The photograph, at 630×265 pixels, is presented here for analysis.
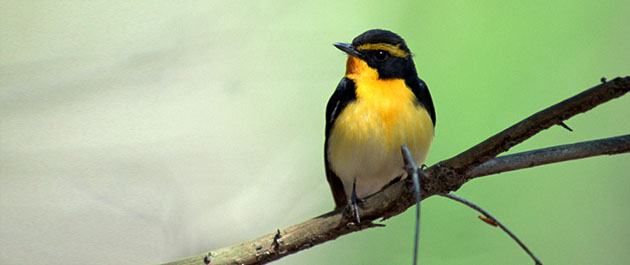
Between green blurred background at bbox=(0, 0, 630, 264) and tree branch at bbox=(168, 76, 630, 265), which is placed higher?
green blurred background at bbox=(0, 0, 630, 264)

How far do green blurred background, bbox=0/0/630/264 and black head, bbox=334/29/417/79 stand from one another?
0.55 metres

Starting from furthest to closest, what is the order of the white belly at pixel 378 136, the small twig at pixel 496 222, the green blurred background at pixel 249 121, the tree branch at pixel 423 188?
1. the green blurred background at pixel 249 121
2. the white belly at pixel 378 136
3. the small twig at pixel 496 222
4. the tree branch at pixel 423 188

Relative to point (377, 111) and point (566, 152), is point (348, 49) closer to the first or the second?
point (377, 111)

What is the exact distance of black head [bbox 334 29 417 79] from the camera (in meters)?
1.80

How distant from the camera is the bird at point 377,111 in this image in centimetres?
173

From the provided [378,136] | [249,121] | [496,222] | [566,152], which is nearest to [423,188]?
[496,222]

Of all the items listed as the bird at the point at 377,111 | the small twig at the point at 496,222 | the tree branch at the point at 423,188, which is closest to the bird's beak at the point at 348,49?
the bird at the point at 377,111

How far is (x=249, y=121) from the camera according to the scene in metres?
2.61

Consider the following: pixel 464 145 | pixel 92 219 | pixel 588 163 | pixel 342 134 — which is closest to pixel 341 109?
pixel 342 134

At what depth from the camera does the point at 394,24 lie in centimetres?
246

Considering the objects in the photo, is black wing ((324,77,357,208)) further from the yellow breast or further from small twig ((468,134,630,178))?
small twig ((468,134,630,178))

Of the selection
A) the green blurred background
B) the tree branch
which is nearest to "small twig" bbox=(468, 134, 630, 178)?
the tree branch

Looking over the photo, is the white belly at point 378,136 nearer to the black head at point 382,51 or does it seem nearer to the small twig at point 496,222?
the black head at point 382,51

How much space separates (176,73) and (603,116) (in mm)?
1819
